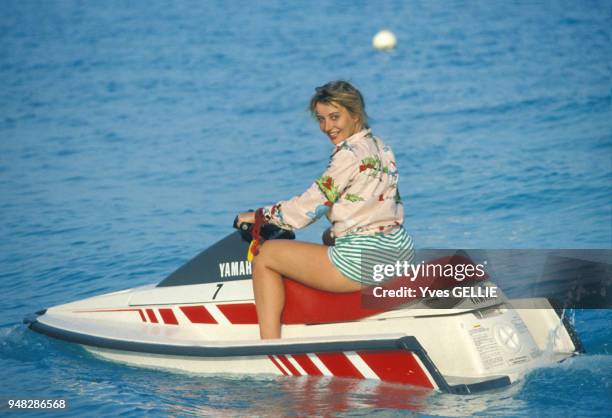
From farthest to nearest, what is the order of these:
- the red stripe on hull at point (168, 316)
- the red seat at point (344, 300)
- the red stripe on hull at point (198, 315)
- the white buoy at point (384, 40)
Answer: the white buoy at point (384, 40), the red stripe on hull at point (168, 316), the red stripe on hull at point (198, 315), the red seat at point (344, 300)

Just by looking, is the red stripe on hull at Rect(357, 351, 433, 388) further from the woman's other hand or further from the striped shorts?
the woman's other hand

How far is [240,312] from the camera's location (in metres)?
5.31

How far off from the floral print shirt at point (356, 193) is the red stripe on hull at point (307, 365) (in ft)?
2.22

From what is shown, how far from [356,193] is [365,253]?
306mm

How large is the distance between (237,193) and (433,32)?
10597mm

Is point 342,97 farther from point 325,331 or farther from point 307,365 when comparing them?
point 307,365

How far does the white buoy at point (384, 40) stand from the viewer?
762 inches

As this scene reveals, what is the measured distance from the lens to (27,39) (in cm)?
2208

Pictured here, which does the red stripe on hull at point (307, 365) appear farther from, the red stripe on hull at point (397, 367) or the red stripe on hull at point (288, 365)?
the red stripe on hull at point (397, 367)

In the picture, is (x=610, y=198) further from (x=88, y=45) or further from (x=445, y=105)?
(x=88, y=45)

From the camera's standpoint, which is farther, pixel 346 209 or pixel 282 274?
pixel 282 274

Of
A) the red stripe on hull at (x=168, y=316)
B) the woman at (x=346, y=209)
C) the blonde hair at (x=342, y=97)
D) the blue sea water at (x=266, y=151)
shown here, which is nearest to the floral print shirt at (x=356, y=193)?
the woman at (x=346, y=209)

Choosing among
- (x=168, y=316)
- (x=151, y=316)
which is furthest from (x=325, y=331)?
(x=151, y=316)

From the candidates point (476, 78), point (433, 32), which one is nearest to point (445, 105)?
point (476, 78)
